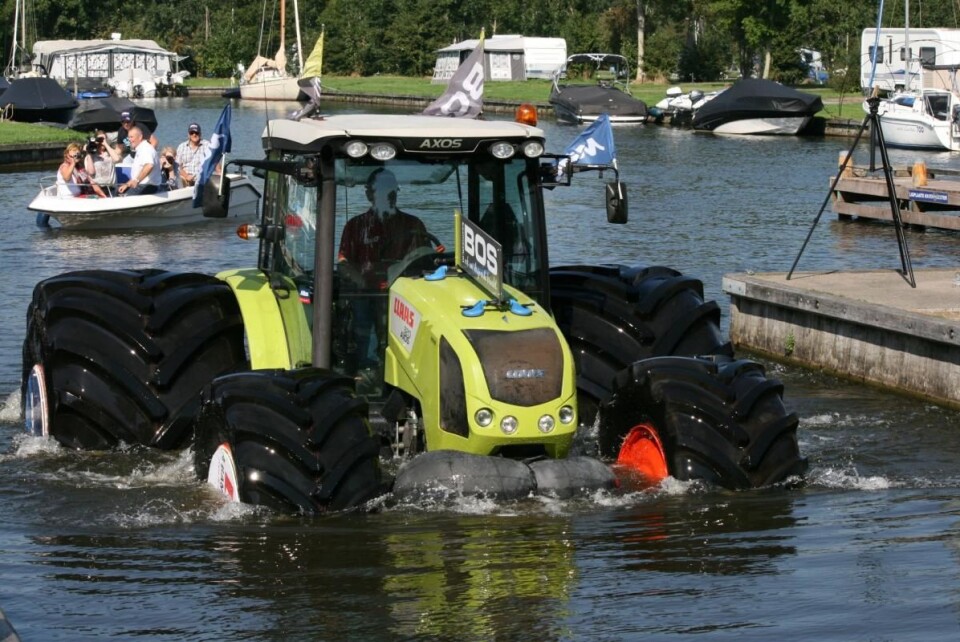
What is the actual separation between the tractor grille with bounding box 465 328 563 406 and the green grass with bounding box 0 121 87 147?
121 feet

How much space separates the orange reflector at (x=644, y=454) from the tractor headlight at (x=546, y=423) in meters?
0.99

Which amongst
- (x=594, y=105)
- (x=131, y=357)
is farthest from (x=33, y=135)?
(x=131, y=357)

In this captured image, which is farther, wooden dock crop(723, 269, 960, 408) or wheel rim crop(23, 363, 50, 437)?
wooden dock crop(723, 269, 960, 408)

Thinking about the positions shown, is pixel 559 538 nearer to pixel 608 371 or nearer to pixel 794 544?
pixel 794 544

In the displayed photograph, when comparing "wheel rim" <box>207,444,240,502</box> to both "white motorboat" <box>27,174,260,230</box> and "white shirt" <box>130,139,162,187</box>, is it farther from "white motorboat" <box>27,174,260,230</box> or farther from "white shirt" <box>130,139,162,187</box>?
"white shirt" <box>130,139,162,187</box>

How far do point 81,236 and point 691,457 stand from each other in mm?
19990

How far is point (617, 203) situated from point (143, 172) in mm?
19438

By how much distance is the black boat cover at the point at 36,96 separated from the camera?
185ft

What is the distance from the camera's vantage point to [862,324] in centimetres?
1520

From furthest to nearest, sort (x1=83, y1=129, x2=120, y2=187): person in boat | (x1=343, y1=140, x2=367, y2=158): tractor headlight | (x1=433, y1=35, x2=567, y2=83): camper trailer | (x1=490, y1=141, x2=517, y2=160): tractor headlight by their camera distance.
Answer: (x1=433, y1=35, x2=567, y2=83): camper trailer
(x1=83, y1=129, x2=120, y2=187): person in boat
(x1=490, y1=141, x2=517, y2=160): tractor headlight
(x1=343, y1=140, x2=367, y2=158): tractor headlight

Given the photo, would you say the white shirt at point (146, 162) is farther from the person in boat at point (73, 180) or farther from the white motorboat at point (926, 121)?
the white motorboat at point (926, 121)

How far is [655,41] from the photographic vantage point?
8688cm

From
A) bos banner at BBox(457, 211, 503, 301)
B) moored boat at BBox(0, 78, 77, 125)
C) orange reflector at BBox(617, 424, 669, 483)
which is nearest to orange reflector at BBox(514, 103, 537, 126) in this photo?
bos banner at BBox(457, 211, 503, 301)

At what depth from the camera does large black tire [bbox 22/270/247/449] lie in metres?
10.8
